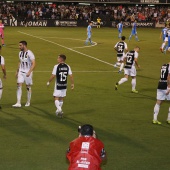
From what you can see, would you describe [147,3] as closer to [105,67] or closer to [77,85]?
[105,67]

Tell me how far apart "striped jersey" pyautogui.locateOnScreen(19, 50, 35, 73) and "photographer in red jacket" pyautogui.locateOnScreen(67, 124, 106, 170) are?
8.99 meters

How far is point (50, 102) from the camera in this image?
670 inches

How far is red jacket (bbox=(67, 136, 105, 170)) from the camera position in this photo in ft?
21.8

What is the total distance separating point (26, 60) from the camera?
1577 cm

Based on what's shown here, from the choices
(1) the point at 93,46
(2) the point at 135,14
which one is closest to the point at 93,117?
(1) the point at 93,46

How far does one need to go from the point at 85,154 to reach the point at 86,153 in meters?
0.03

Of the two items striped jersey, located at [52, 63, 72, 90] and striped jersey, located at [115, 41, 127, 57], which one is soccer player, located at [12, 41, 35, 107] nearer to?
striped jersey, located at [52, 63, 72, 90]

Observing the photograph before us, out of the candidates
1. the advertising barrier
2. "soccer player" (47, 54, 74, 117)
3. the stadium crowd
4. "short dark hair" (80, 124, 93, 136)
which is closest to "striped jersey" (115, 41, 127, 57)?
"soccer player" (47, 54, 74, 117)

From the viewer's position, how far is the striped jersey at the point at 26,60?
15734mm

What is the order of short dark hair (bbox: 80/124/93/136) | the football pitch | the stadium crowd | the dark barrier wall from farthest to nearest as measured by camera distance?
the stadium crowd, the dark barrier wall, the football pitch, short dark hair (bbox: 80/124/93/136)

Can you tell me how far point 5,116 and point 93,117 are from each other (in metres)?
2.90

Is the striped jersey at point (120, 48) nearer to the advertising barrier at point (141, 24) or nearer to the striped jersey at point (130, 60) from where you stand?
the striped jersey at point (130, 60)

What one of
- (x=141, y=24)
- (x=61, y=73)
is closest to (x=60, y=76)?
(x=61, y=73)

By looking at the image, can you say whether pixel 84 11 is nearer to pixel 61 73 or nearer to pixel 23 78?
pixel 23 78
